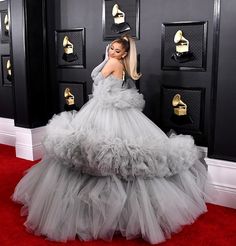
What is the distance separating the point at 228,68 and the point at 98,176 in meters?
1.24

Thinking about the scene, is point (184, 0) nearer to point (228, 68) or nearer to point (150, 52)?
point (150, 52)

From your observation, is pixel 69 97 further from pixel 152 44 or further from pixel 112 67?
pixel 112 67

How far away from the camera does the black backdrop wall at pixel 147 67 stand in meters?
2.59

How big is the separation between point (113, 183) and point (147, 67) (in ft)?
4.76

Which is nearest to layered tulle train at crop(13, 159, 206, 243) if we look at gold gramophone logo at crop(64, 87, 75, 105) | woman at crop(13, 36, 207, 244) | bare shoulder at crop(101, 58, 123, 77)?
woman at crop(13, 36, 207, 244)

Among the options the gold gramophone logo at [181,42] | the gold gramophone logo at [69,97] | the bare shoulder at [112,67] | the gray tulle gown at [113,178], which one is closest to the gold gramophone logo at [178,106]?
the gold gramophone logo at [181,42]

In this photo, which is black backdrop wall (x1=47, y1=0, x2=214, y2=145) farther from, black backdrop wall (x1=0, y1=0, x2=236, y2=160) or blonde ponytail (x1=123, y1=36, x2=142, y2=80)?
blonde ponytail (x1=123, y1=36, x2=142, y2=80)

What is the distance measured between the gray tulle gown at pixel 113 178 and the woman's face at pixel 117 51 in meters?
0.19

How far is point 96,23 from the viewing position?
368cm

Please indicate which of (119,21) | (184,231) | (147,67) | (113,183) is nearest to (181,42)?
(147,67)

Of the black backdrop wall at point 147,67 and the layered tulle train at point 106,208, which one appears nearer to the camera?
the layered tulle train at point 106,208

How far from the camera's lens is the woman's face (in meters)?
2.65

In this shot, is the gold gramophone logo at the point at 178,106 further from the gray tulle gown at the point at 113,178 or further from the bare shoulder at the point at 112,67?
the bare shoulder at the point at 112,67

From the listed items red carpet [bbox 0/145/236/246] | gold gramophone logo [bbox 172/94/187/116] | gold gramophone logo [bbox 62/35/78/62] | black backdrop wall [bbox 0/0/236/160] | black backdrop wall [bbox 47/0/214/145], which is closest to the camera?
red carpet [bbox 0/145/236/246]
